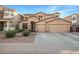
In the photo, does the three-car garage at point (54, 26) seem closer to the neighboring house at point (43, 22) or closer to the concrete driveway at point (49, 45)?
the neighboring house at point (43, 22)

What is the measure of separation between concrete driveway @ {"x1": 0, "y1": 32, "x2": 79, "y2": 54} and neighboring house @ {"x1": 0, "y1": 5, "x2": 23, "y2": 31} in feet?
2.49

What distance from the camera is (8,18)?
23.9 feet

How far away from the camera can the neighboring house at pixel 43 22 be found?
7.40m

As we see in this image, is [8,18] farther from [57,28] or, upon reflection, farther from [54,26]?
[57,28]

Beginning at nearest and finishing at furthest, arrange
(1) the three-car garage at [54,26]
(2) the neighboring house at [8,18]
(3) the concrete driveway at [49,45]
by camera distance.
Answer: (3) the concrete driveway at [49,45], (2) the neighboring house at [8,18], (1) the three-car garage at [54,26]

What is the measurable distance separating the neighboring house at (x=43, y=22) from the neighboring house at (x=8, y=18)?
0.32m

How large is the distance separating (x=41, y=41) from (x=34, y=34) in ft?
1.49

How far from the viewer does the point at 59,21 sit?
7.54 m

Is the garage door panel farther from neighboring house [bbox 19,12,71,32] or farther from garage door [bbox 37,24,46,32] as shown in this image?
garage door [bbox 37,24,46,32]

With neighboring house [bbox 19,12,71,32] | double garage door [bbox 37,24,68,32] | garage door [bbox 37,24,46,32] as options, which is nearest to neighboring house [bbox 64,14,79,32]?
neighboring house [bbox 19,12,71,32]

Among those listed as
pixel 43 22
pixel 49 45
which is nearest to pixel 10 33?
pixel 43 22

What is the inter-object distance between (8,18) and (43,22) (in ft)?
5.03

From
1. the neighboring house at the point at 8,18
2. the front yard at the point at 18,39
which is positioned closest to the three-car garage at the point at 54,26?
the front yard at the point at 18,39
